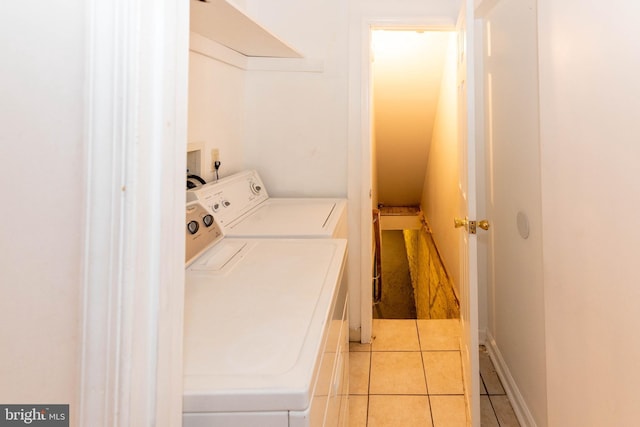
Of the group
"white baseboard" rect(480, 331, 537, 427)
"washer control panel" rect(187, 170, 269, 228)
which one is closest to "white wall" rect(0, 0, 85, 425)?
"washer control panel" rect(187, 170, 269, 228)

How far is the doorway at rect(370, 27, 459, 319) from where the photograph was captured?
3707mm

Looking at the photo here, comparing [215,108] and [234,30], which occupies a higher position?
[234,30]

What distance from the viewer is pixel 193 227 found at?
63.0 inches

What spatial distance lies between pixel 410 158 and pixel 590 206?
401 cm

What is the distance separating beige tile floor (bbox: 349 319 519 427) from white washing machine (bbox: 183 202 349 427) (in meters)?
0.98

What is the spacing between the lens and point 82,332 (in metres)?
0.50

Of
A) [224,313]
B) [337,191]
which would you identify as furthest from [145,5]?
[337,191]

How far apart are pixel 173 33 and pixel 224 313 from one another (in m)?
0.70

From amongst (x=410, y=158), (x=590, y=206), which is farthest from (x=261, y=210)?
(x=410, y=158)

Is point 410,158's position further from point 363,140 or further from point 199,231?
point 199,231

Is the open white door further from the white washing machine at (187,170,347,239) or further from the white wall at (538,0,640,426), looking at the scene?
the white washing machine at (187,170,347,239)

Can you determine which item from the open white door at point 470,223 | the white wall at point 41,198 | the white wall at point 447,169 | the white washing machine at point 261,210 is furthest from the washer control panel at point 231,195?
the white wall at point 447,169

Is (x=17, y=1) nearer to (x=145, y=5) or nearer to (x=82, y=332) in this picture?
(x=145, y=5)

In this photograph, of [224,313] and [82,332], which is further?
[224,313]
